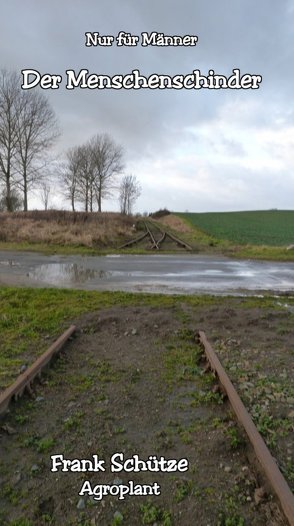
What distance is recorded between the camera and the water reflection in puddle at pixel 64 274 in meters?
11.6

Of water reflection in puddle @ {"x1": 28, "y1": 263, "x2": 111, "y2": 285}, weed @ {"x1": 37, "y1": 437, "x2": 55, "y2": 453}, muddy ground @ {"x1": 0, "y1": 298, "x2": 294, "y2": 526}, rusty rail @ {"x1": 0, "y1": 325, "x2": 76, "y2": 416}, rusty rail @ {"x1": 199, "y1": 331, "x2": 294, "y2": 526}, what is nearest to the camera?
rusty rail @ {"x1": 199, "y1": 331, "x2": 294, "y2": 526}

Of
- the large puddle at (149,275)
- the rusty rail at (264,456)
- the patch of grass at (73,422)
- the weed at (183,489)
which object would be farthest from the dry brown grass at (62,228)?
the weed at (183,489)

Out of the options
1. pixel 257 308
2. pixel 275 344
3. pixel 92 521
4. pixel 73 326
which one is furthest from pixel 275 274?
pixel 92 521

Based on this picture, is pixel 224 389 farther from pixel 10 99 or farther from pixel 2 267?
pixel 10 99

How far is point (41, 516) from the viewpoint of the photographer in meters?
2.44

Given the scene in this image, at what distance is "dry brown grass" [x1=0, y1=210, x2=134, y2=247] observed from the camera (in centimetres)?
2517

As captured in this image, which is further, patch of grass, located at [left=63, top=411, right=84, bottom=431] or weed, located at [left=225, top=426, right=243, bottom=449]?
patch of grass, located at [left=63, top=411, right=84, bottom=431]

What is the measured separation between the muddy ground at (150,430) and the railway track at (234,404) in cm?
10

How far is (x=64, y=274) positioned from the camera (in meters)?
12.9

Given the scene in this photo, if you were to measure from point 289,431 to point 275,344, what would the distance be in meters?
2.63

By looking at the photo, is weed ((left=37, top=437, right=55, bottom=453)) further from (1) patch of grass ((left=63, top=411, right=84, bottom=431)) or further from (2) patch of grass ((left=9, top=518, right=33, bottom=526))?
(2) patch of grass ((left=9, top=518, right=33, bottom=526))

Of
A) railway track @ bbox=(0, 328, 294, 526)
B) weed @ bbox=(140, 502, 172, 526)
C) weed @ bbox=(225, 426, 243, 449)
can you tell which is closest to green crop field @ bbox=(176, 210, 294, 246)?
railway track @ bbox=(0, 328, 294, 526)

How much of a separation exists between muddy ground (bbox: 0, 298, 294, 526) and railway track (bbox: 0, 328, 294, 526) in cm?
10

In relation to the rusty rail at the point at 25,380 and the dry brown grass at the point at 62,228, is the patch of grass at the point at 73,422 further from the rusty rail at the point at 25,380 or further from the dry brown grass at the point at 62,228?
the dry brown grass at the point at 62,228
